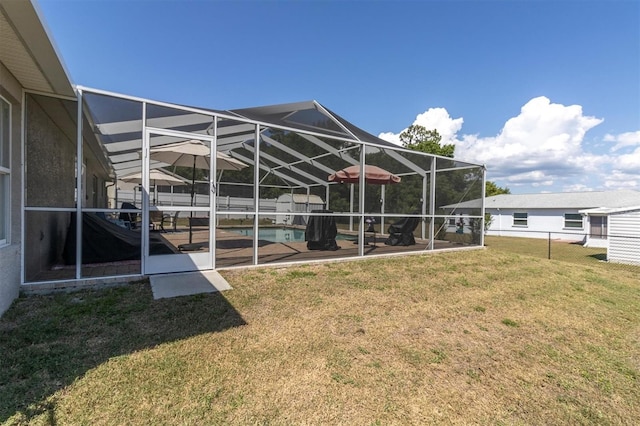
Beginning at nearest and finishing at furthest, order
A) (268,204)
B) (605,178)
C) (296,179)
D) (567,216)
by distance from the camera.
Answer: (268,204) < (296,179) < (567,216) < (605,178)

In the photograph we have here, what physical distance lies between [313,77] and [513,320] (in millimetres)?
13063

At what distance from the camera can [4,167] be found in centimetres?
332

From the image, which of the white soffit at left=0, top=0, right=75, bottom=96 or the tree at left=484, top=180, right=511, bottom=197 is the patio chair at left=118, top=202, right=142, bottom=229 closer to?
the white soffit at left=0, top=0, right=75, bottom=96

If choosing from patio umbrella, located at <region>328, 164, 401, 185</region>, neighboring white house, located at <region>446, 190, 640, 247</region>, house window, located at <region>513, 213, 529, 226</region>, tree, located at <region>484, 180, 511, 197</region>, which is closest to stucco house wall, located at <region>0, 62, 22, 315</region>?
patio umbrella, located at <region>328, 164, 401, 185</region>

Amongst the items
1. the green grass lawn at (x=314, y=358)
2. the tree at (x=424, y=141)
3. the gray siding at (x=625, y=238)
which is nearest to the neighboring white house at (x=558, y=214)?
the gray siding at (x=625, y=238)

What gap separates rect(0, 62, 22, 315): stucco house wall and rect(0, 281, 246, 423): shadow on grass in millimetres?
225

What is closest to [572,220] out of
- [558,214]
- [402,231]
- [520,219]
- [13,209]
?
[558,214]

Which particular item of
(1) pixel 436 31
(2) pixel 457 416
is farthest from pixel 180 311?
(1) pixel 436 31

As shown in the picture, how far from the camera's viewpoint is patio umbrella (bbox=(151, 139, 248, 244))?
16.0 ft

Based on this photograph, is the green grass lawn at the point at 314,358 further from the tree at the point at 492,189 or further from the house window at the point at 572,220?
the tree at the point at 492,189

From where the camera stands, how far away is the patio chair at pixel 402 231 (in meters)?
8.42

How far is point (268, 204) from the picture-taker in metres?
7.77

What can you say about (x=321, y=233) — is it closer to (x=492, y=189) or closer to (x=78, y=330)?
(x=78, y=330)

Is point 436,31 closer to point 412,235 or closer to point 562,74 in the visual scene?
point 562,74
